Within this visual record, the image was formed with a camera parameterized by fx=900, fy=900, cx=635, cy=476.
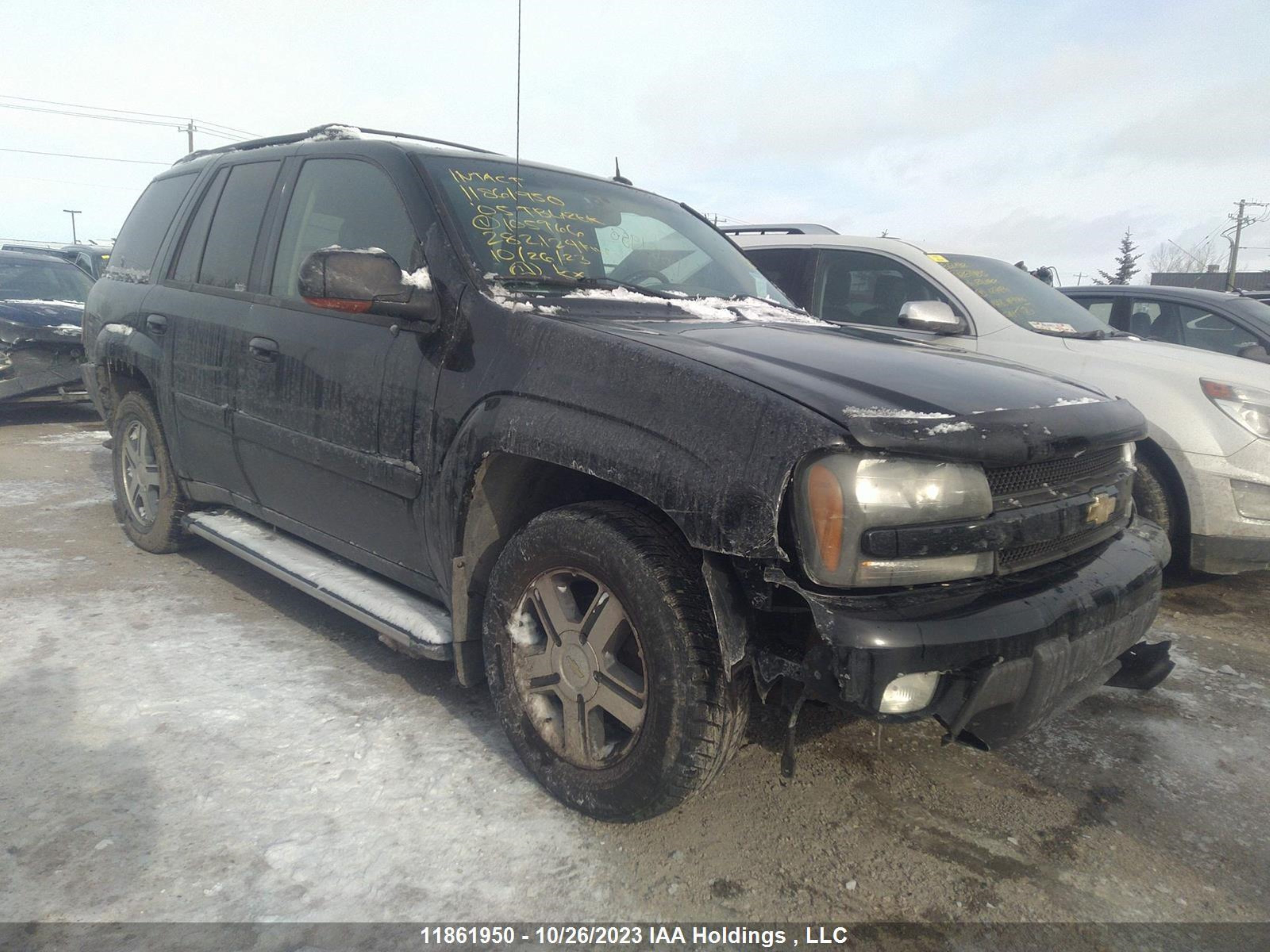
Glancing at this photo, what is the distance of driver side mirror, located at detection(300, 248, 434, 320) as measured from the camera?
2.53 meters

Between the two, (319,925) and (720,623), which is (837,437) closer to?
(720,623)

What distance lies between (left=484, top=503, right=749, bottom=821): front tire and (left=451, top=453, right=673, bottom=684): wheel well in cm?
12

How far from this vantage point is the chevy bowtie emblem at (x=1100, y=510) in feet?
7.78

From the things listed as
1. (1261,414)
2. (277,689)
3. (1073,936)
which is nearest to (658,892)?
(1073,936)

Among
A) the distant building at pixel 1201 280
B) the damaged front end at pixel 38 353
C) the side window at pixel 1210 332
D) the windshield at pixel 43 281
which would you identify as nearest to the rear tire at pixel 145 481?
the damaged front end at pixel 38 353

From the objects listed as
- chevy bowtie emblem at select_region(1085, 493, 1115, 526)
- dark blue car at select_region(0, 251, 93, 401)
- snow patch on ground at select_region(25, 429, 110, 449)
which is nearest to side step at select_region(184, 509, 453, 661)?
chevy bowtie emblem at select_region(1085, 493, 1115, 526)

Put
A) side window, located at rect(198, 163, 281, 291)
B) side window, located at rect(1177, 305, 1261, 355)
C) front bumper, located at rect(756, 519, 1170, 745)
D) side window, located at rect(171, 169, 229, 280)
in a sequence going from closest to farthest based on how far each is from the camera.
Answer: front bumper, located at rect(756, 519, 1170, 745) → side window, located at rect(198, 163, 281, 291) → side window, located at rect(171, 169, 229, 280) → side window, located at rect(1177, 305, 1261, 355)

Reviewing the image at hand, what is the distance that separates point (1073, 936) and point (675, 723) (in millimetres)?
1032

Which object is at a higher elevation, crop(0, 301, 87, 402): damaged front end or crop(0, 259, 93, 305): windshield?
crop(0, 259, 93, 305): windshield

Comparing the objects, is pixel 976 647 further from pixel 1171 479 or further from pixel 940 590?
pixel 1171 479

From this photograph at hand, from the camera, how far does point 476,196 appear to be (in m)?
3.00

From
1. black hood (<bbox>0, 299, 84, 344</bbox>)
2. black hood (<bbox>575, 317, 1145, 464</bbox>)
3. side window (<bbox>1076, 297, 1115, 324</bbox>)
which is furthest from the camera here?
black hood (<bbox>0, 299, 84, 344</bbox>)

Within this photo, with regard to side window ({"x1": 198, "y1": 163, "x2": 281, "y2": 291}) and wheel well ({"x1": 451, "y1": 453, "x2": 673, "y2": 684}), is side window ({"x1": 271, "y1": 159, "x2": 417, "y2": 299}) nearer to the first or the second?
side window ({"x1": 198, "y1": 163, "x2": 281, "y2": 291})

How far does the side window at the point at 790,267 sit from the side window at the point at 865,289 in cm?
8
